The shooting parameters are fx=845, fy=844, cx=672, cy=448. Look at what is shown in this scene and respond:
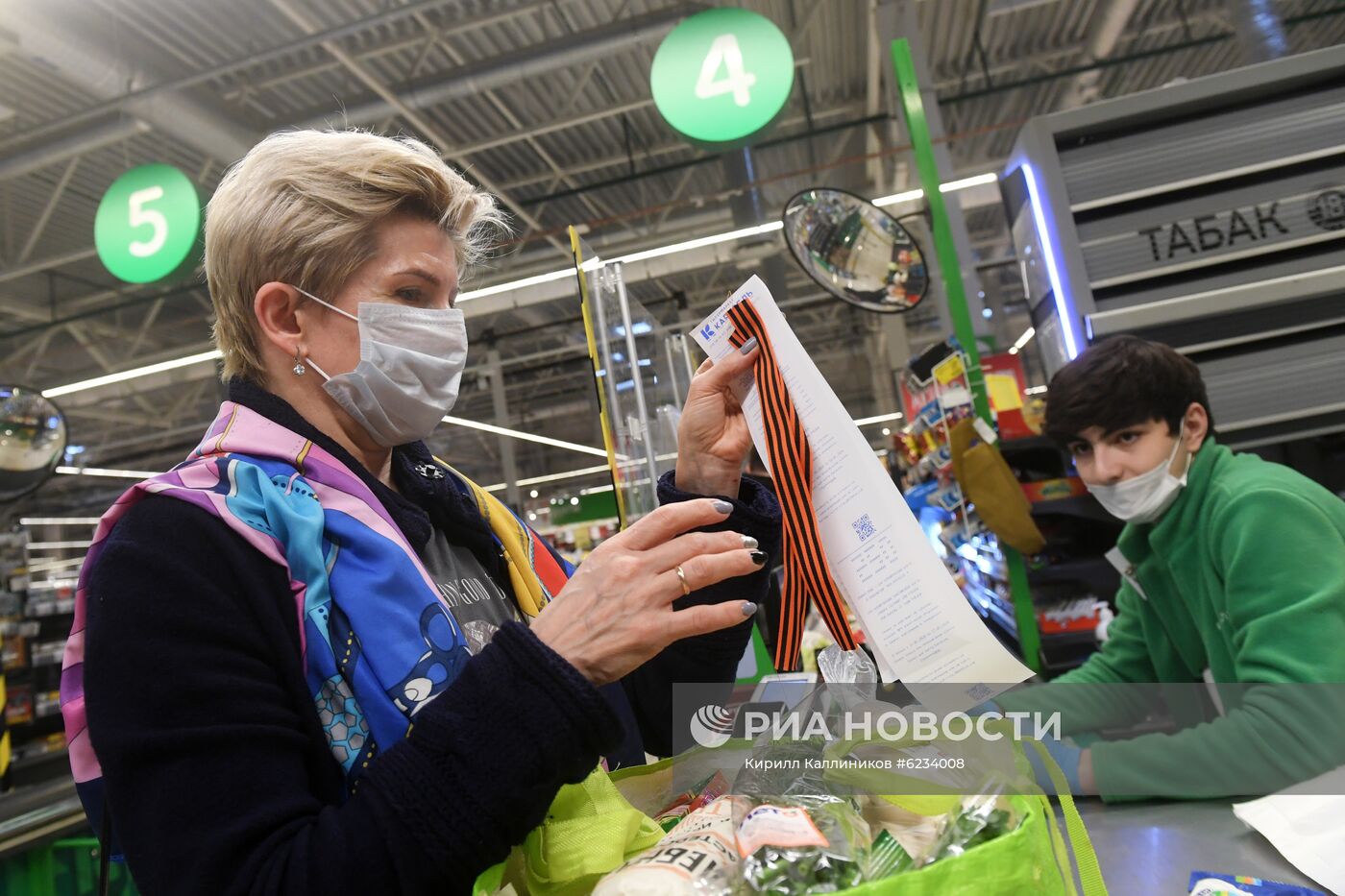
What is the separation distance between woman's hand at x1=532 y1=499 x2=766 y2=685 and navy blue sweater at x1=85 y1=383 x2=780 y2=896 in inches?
1.5

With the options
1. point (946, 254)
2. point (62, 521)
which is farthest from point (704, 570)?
point (62, 521)

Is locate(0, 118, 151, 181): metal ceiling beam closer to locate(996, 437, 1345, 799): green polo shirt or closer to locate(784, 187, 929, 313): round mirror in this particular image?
locate(784, 187, 929, 313): round mirror

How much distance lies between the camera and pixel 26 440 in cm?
512

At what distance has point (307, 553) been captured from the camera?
938 millimetres

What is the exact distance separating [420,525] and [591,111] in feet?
28.9

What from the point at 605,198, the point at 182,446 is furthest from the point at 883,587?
the point at 182,446

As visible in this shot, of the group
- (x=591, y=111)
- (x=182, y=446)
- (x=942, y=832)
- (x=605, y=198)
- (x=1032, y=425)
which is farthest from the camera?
(x=182, y=446)

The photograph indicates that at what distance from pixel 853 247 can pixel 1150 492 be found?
1964 millimetres

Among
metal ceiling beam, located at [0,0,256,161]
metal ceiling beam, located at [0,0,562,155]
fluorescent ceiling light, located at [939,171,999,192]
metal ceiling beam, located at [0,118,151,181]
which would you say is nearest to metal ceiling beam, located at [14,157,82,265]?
metal ceiling beam, located at [0,118,151,181]

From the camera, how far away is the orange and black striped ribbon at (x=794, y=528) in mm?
893

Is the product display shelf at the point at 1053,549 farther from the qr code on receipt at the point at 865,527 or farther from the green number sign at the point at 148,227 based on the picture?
the green number sign at the point at 148,227

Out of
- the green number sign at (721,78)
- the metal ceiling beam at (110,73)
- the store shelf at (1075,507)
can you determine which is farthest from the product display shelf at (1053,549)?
the metal ceiling beam at (110,73)

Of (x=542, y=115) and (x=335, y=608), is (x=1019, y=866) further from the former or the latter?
(x=542, y=115)

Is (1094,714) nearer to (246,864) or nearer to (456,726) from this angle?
(456,726)
